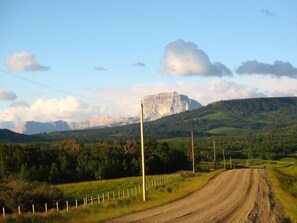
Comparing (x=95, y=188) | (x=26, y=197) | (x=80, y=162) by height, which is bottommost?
(x=95, y=188)

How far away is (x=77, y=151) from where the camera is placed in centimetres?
12719

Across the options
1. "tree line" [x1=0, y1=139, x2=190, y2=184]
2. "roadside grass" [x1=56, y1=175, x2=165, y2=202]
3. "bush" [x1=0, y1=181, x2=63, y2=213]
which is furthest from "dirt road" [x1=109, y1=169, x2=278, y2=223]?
"tree line" [x1=0, y1=139, x2=190, y2=184]

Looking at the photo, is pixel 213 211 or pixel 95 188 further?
pixel 95 188

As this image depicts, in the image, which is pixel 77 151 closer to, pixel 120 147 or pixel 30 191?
pixel 120 147

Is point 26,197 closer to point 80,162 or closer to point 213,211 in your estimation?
point 213,211

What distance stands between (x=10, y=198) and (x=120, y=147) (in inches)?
3201

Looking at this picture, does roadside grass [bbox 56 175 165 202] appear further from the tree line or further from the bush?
the bush

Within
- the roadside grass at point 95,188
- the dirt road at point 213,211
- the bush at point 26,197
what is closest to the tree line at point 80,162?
the roadside grass at point 95,188

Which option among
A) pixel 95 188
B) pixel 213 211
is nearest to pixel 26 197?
pixel 213 211

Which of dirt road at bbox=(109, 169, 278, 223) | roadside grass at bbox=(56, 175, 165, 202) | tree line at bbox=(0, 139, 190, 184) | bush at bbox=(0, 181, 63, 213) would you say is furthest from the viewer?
tree line at bbox=(0, 139, 190, 184)

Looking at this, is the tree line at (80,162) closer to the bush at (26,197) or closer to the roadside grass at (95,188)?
the roadside grass at (95,188)

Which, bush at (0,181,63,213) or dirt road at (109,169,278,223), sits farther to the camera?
bush at (0,181,63,213)

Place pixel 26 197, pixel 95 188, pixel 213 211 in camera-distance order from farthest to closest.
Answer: pixel 95 188 → pixel 26 197 → pixel 213 211

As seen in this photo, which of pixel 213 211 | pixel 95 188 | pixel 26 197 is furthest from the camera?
pixel 95 188
